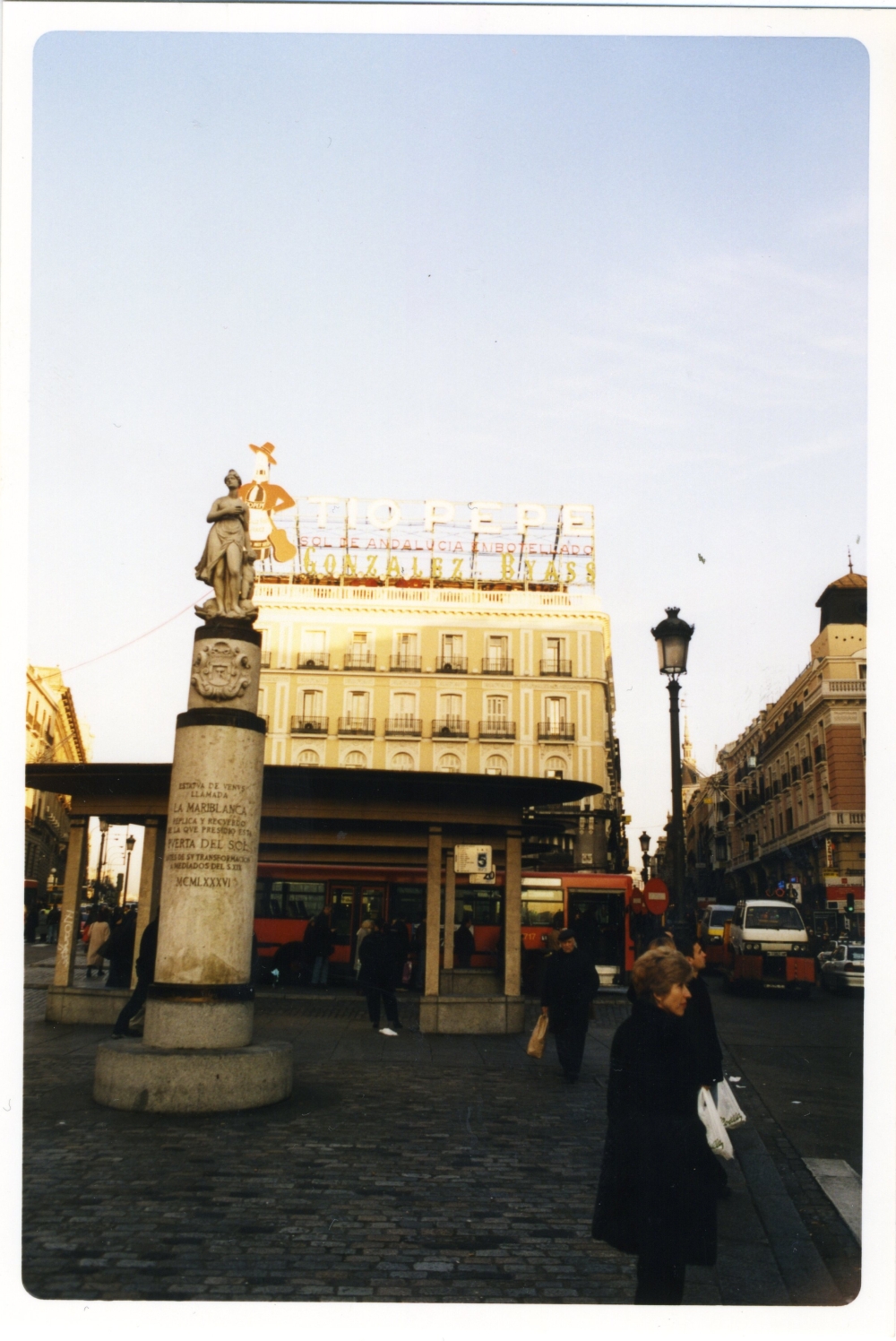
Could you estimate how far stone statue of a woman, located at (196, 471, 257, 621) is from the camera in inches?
428

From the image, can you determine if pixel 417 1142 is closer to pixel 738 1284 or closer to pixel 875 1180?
pixel 738 1284

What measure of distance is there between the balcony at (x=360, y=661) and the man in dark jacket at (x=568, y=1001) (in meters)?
41.5

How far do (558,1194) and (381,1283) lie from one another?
2.04 m

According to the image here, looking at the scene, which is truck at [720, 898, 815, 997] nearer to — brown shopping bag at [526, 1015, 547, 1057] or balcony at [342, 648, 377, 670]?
brown shopping bag at [526, 1015, 547, 1057]

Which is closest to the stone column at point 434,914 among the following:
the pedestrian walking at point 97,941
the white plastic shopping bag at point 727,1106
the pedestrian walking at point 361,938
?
the pedestrian walking at point 361,938

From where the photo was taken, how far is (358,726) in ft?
174

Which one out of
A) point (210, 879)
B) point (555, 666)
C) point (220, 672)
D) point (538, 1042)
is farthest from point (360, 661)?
point (210, 879)

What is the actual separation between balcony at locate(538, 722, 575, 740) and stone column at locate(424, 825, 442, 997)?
Result: 36855 mm

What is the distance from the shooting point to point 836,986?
2864 centimetres

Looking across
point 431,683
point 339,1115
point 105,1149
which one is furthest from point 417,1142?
point 431,683

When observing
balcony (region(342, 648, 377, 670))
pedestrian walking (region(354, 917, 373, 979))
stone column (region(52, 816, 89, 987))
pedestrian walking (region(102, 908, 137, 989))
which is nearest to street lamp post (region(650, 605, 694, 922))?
pedestrian walking (region(354, 917, 373, 979))

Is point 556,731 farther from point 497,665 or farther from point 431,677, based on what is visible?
point 431,677

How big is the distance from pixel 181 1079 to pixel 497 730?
4432cm

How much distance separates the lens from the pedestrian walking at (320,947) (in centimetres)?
2186
